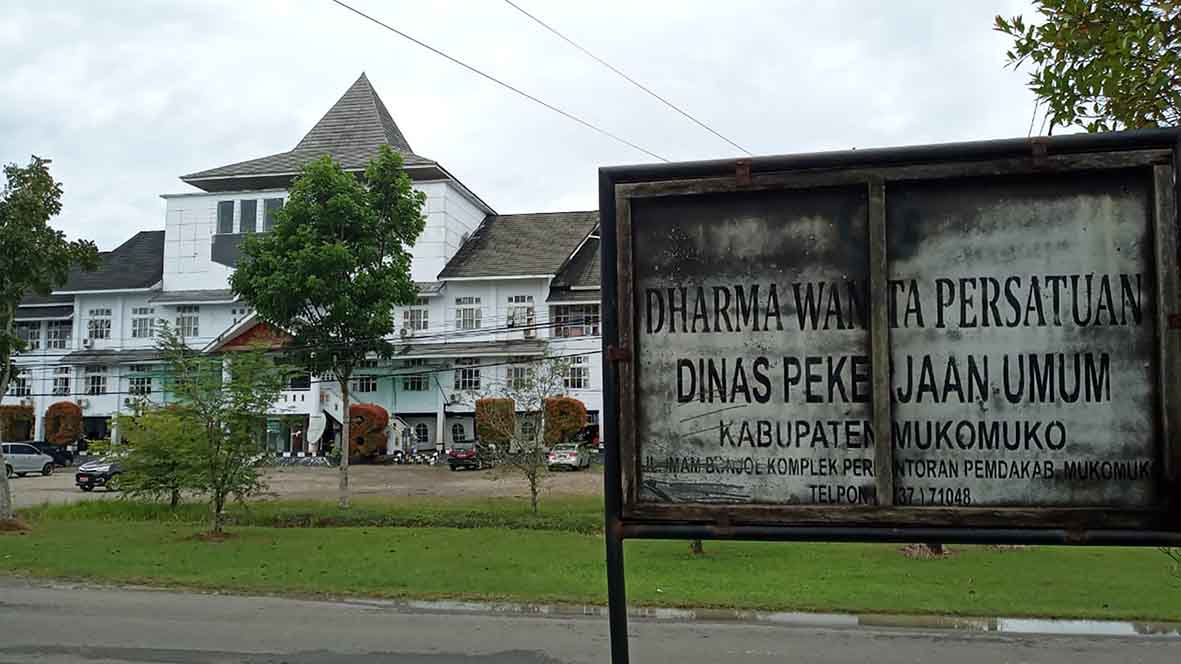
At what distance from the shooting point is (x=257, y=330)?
58.8 m

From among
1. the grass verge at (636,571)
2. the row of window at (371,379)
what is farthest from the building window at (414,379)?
the grass verge at (636,571)

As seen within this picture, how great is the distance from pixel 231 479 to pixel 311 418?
39456mm

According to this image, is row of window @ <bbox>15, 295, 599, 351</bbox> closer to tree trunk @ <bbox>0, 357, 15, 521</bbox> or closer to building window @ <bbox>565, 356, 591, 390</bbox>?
building window @ <bbox>565, 356, 591, 390</bbox>

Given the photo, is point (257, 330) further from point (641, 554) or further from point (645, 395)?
point (645, 395)

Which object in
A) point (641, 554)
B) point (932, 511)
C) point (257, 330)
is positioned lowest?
point (641, 554)

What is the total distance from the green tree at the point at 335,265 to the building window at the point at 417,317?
3116cm

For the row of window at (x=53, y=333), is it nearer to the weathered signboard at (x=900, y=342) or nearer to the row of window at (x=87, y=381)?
the row of window at (x=87, y=381)

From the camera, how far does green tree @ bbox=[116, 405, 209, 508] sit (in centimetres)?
2186

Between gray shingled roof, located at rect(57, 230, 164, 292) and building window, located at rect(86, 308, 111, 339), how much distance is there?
1.63 metres

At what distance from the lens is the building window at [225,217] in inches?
2448

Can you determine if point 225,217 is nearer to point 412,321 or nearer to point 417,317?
point 412,321

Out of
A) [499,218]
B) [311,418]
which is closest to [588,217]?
[499,218]

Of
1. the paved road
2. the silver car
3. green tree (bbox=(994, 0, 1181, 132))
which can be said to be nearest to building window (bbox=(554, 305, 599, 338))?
the silver car

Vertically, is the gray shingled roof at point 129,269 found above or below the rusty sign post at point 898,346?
above
